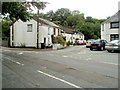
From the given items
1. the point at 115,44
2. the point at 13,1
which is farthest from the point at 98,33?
the point at 13,1

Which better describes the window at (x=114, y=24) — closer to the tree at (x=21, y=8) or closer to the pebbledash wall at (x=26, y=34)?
the pebbledash wall at (x=26, y=34)

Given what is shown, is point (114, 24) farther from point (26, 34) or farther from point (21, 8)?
point (21, 8)

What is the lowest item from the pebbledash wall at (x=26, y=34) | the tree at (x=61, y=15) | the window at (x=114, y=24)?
the pebbledash wall at (x=26, y=34)

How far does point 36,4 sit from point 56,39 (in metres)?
15.9

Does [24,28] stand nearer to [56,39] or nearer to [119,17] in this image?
[56,39]

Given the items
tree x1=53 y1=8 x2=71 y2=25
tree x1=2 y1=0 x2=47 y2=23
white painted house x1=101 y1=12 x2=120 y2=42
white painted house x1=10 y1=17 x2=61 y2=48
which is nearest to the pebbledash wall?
white painted house x1=10 y1=17 x2=61 y2=48

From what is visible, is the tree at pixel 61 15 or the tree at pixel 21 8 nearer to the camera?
the tree at pixel 21 8

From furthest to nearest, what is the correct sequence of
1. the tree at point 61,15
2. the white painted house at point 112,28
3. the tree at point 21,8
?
1. the tree at point 61,15
2. the white painted house at point 112,28
3. the tree at point 21,8

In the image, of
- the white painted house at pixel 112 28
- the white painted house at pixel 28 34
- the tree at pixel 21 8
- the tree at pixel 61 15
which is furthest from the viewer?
the tree at pixel 61 15

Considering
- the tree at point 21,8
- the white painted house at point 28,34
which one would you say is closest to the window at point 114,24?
the white painted house at point 28,34

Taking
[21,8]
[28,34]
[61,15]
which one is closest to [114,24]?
[28,34]

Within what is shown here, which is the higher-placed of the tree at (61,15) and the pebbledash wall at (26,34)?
the tree at (61,15)

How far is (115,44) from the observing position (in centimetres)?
1712

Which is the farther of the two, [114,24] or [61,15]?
[61,15]
